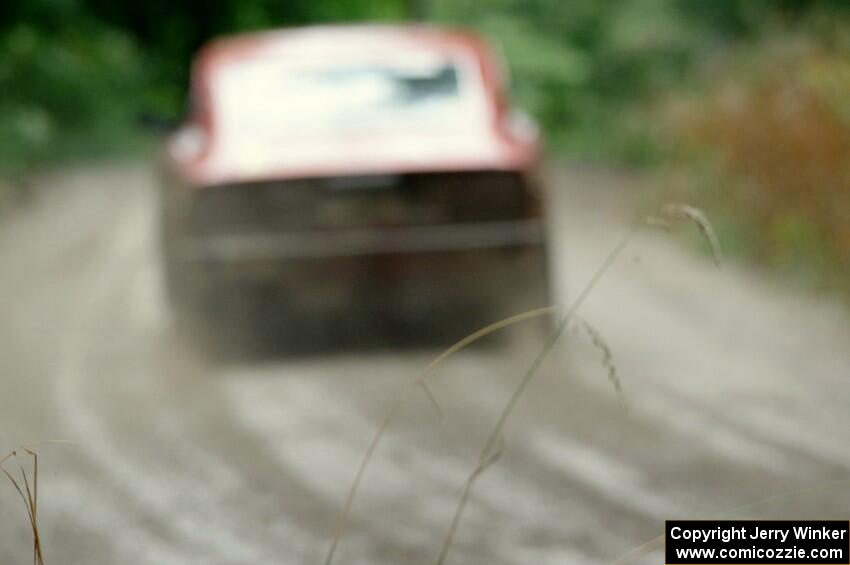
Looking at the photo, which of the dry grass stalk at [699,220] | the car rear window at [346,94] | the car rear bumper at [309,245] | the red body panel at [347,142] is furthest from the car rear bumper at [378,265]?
the dry grass stalk at [699,220]

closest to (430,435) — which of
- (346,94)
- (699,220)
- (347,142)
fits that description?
(347,142)

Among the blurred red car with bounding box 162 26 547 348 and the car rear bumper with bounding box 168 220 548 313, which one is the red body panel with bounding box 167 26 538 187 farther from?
the car rear bumper with bounding box 168 220 548 313

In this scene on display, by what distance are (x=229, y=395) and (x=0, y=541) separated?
295 cm

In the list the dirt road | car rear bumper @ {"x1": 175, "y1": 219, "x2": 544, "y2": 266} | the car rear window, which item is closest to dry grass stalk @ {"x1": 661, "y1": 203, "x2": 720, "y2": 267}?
the dirt road

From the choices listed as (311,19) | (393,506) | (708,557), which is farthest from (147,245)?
(311,19)

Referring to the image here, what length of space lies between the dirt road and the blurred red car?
40cm

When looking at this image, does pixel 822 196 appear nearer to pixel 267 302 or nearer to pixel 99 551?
pixel 267 302

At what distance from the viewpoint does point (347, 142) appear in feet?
31.3

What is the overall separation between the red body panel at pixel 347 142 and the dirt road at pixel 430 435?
100cm

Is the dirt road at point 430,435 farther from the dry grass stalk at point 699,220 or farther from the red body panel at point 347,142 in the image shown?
the dry grass stalk at point 699,220

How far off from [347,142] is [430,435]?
7.98 ft

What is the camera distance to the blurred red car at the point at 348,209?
365 inches

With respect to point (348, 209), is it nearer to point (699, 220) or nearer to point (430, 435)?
point (430, 435)

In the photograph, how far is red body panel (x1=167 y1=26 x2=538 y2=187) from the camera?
9.30m
